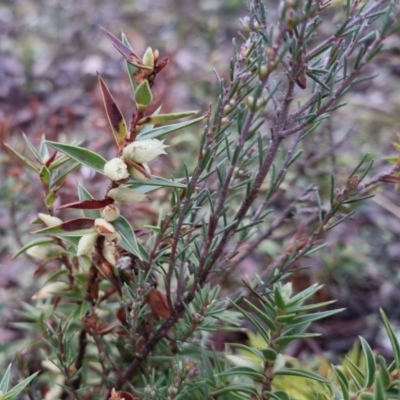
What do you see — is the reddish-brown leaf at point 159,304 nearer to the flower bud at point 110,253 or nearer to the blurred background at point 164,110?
the flower bud at point 110,253

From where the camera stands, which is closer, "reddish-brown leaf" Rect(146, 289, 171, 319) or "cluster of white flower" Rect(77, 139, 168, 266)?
"cluster of white flower" Rect(77, 139, 168, 266)

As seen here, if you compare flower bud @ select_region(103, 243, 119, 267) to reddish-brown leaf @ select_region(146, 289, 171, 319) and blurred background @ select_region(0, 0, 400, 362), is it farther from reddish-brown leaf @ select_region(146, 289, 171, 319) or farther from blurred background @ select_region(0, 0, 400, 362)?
blurred background @ select_region(0, 0, 400, 362)

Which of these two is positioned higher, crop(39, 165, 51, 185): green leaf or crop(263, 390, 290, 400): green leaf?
crop(39, 165, 51, 185): green leaf

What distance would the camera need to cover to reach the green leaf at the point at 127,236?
639 millimetres

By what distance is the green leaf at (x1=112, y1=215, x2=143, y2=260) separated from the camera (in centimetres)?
64

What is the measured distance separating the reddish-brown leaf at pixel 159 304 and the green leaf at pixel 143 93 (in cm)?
30

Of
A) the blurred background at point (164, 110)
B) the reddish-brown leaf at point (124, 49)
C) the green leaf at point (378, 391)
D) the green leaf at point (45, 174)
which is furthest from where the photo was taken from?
the blurred background at point (164, 110)

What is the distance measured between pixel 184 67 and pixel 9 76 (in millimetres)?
991

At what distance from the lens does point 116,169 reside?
23.5 inches

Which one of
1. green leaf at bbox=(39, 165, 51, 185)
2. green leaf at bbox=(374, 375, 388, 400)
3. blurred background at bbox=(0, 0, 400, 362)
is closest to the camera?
green leaf at bbox=(374, 375, 388, 400)

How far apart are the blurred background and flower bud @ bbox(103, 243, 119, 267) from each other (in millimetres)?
406

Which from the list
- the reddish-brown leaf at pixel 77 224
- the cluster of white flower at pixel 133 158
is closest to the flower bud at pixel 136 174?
the cluster of white flower at pixel 133 158

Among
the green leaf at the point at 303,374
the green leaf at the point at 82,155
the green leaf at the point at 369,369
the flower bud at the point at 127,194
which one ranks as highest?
the green leaf at the point at 82,155

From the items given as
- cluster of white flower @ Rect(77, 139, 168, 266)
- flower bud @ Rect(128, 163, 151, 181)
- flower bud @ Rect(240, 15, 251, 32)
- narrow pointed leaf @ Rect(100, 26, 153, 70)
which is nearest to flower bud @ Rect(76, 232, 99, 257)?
cluster of white flower @ Rect(77, 139, 168, 266)
